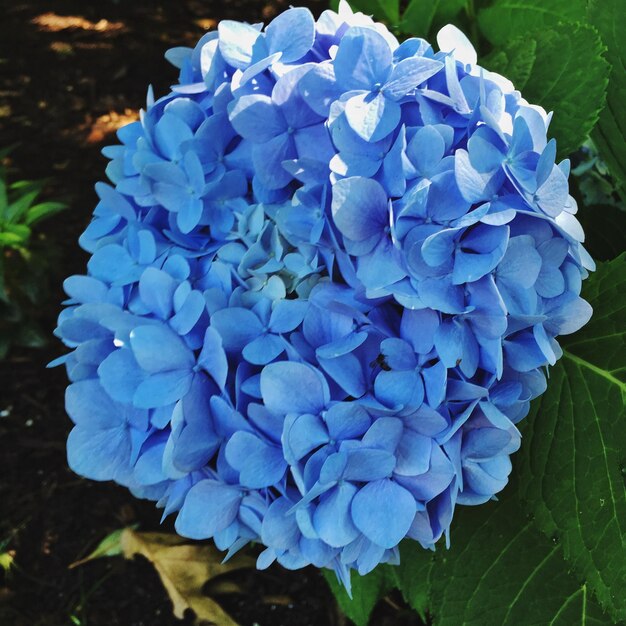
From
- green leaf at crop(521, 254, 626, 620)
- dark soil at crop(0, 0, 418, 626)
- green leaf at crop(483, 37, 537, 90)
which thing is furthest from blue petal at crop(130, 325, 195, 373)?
dark soil at crop(0, 0, 418, 626)

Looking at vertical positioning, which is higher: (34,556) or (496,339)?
(496,339)

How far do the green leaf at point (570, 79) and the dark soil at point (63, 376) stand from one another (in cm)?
93

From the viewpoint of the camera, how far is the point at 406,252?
1.96ft

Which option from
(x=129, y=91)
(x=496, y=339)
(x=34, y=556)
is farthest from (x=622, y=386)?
(x=129, y=91)

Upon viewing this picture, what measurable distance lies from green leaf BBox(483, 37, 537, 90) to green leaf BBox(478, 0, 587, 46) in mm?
70

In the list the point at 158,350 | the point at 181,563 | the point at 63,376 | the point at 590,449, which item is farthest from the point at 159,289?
the point at 63,376

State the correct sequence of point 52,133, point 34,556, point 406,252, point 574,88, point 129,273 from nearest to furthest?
point 406,252, point 129,273, point 574,88, point 34,556, point 52,133

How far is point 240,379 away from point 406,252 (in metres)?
0.18

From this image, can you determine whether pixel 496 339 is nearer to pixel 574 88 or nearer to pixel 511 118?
pixel 511 118

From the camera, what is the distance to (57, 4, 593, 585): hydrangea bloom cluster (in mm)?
597

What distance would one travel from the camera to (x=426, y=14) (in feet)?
3.47

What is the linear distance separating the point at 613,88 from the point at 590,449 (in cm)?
48

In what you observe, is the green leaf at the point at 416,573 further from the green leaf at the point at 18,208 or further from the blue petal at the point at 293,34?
the green leaf at the point at 18,208

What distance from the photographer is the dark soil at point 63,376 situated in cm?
140
